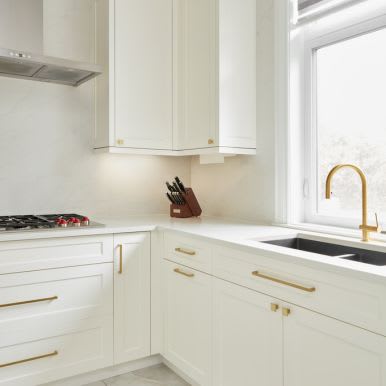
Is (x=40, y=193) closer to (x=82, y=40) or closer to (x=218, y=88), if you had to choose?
(x=82, y=40)

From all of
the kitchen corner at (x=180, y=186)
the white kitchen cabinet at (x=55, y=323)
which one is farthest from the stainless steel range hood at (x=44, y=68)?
the white kitchen cabinet at (x=55, y=323)

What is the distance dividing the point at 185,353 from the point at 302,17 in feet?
6.37

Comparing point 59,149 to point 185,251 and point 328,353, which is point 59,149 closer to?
point 185,251

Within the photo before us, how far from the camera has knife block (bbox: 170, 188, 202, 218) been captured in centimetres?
283

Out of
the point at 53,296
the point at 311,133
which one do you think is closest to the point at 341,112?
the point at 311,133

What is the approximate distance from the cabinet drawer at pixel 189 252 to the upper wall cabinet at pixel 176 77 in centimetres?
60

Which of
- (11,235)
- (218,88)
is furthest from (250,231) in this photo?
(11,235)

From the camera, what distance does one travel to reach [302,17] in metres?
2.33

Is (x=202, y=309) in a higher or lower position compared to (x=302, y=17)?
lower

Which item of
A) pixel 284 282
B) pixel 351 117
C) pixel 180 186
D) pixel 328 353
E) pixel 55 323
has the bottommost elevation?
pixel 55 323

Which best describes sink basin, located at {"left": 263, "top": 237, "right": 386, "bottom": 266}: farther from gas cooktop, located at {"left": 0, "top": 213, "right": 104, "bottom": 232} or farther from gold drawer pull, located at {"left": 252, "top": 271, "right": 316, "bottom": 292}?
gas cooktop, located at {"left": 0, "top": 213, "right": 104, "bottom": 232}

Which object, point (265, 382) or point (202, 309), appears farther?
point (202, 309)

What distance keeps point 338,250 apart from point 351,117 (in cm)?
74

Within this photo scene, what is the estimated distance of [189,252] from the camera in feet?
6.95
